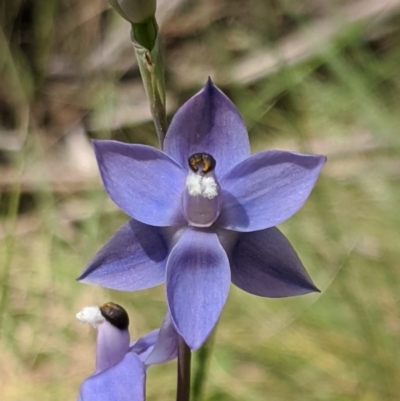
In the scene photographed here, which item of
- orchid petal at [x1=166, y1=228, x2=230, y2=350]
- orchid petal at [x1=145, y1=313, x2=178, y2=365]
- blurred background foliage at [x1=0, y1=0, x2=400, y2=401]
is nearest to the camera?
orchid petal at [x1=166, y1=228, x2=230, y2=350]

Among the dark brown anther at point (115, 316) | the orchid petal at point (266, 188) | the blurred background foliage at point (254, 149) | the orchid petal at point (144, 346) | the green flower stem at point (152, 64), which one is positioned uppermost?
the green flower stem at point (152, 64)

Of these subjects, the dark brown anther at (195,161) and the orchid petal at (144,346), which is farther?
the orchid petal at (144,346)

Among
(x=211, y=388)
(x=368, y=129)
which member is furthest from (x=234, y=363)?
(x=368, y=129)

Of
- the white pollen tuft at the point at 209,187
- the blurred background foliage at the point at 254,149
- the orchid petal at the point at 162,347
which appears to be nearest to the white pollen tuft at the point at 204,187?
the white pollen tuft at the point at 209,187

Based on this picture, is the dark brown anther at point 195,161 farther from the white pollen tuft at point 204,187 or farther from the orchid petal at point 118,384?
the orchid petal at point 118,384

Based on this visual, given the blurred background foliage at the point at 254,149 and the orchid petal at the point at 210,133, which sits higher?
the orchid petal at the point at 210,133

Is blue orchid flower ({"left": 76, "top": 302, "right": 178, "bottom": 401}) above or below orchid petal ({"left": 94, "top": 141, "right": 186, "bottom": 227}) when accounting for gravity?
below

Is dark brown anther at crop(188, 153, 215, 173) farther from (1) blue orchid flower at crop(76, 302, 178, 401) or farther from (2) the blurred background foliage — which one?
(2) the blurred background foliage

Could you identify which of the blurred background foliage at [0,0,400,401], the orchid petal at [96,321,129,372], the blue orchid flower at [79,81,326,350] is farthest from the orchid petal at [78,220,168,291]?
the blurred background foliage at [0,0,400,401]

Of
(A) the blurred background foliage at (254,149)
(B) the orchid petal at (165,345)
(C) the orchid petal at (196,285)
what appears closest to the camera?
(C) the orchid petal at (196,285)

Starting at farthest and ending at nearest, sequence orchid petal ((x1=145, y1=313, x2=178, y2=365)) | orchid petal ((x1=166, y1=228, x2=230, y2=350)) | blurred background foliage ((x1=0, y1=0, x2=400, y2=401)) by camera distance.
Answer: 1. blurred background foliage ((x1=0, y1=0, x2=400, y2=401))
2. orchid petal ((x1=145, y1=313, x2=178, y2=365))
3. orchid petal ((x1=166, y1=228, x2=230, y2=350))
